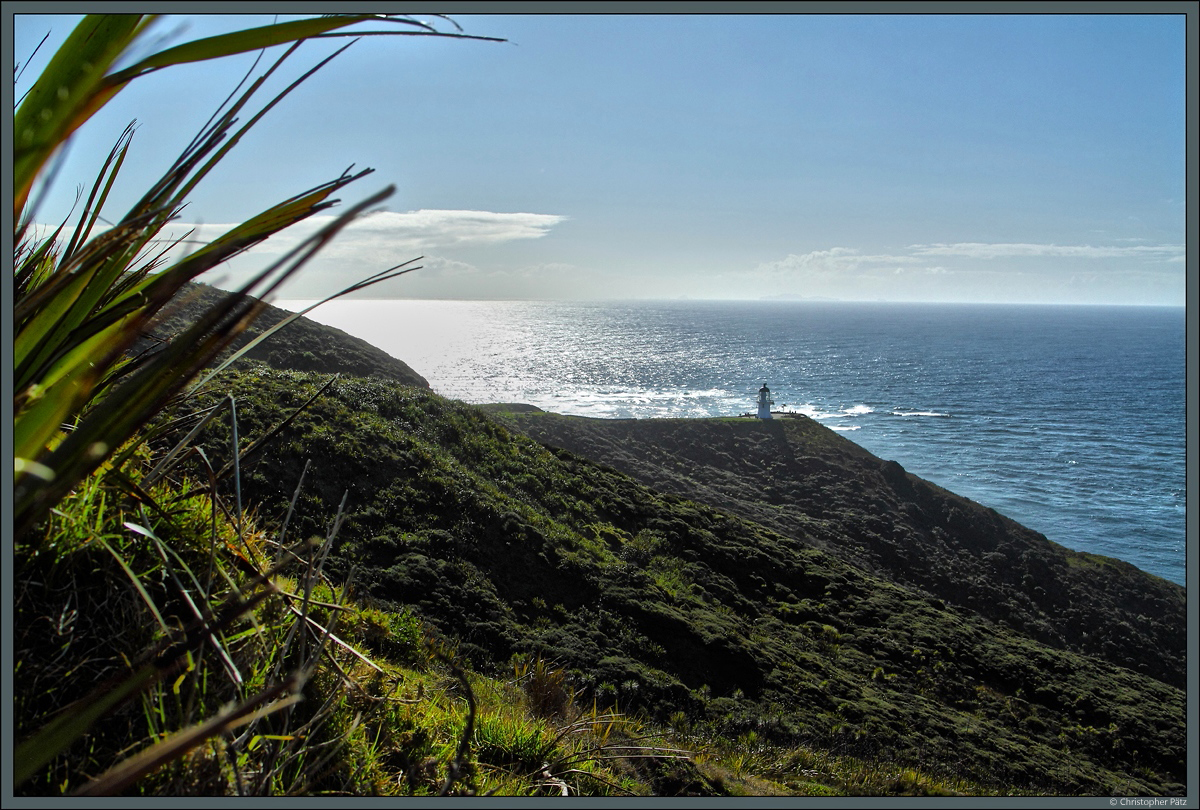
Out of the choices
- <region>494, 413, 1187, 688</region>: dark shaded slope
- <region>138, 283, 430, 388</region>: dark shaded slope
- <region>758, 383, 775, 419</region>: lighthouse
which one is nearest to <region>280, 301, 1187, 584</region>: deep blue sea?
<region>138, 283, 430, 388</region>: dark shaded slope

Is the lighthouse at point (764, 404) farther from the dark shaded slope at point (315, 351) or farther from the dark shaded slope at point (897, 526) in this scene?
the dark shaded slope at point (315, 351)

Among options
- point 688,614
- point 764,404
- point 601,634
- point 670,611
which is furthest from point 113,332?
point 764,404

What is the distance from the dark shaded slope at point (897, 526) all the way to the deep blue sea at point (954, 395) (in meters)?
4.64

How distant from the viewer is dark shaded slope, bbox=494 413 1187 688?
20.4 metres

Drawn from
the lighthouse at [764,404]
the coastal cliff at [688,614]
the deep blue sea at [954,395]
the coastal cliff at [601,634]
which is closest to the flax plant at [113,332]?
the coastal cliff at [601,634]

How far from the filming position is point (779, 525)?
2277 cm

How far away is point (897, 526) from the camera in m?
25.3

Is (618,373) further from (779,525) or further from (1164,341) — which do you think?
(1164,341)

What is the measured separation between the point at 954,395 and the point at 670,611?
8040cm

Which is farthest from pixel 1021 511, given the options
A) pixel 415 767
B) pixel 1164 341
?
pixel 1164 341

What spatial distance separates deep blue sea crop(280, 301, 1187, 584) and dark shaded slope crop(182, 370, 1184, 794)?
17.5ft

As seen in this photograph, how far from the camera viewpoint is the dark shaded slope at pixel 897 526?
2036 centimetres

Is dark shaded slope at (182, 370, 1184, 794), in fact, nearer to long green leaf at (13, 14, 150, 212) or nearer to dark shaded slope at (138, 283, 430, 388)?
dark shaded slope at (138, 283, 430, 388)

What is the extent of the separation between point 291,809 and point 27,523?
23.3 inches
